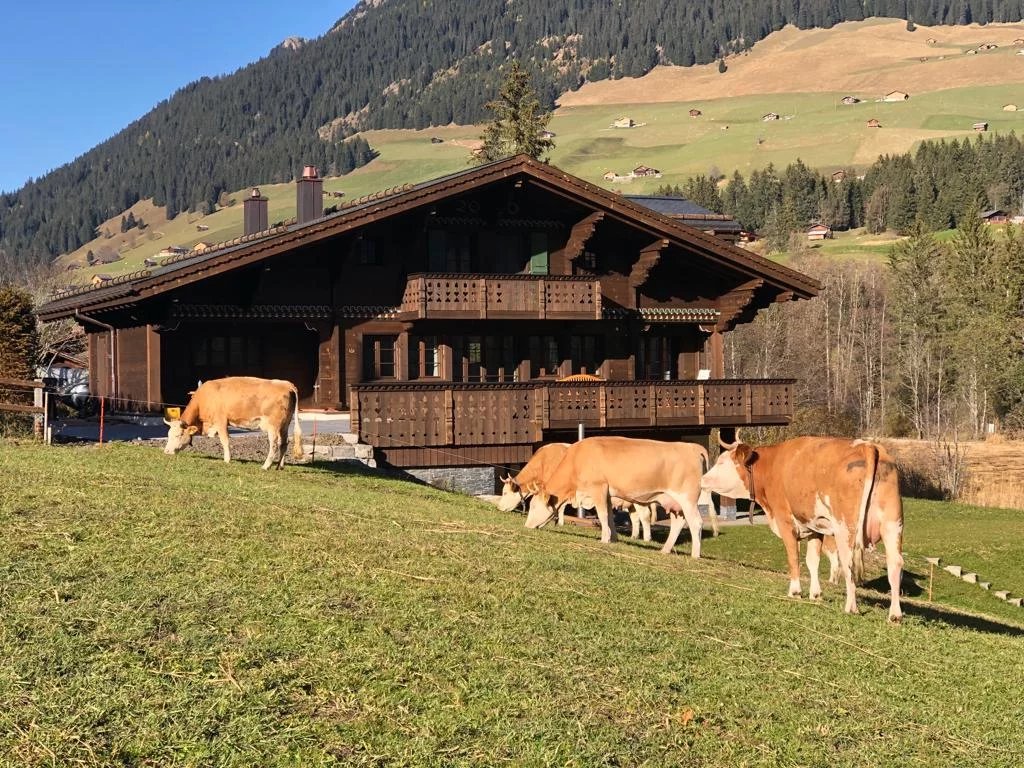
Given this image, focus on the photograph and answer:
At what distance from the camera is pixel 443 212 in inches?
1340

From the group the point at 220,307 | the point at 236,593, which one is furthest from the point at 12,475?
the point at 220,307

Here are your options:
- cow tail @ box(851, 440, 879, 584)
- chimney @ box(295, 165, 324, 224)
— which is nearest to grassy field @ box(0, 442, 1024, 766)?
cow tail @ box(851, 440, 879, 584)

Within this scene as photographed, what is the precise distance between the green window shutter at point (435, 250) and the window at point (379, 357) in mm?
2508

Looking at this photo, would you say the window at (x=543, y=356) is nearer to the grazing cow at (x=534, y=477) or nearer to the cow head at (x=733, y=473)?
the grazing cow at (x=534, y=477)

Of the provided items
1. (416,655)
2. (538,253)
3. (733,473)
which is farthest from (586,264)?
(416,655)

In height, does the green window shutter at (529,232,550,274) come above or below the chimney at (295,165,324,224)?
below

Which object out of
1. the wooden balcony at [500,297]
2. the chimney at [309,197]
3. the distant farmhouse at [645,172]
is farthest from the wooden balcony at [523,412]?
the distant farmhouse at [645,172]

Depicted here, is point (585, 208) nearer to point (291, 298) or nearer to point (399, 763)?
point (291, 298)

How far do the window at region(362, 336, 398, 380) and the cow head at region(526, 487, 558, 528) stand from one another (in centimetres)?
1652

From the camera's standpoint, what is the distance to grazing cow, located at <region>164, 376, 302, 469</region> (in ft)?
67.4

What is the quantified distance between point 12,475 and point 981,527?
23.6 meters

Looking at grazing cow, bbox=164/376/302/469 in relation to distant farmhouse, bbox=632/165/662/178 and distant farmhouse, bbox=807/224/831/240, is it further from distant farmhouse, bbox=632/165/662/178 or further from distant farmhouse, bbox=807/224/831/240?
distant farmhouse, bbox=632/165/662/178

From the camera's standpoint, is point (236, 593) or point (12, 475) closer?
point (236, 593)

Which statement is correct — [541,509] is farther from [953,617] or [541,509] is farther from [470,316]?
[470,316]
